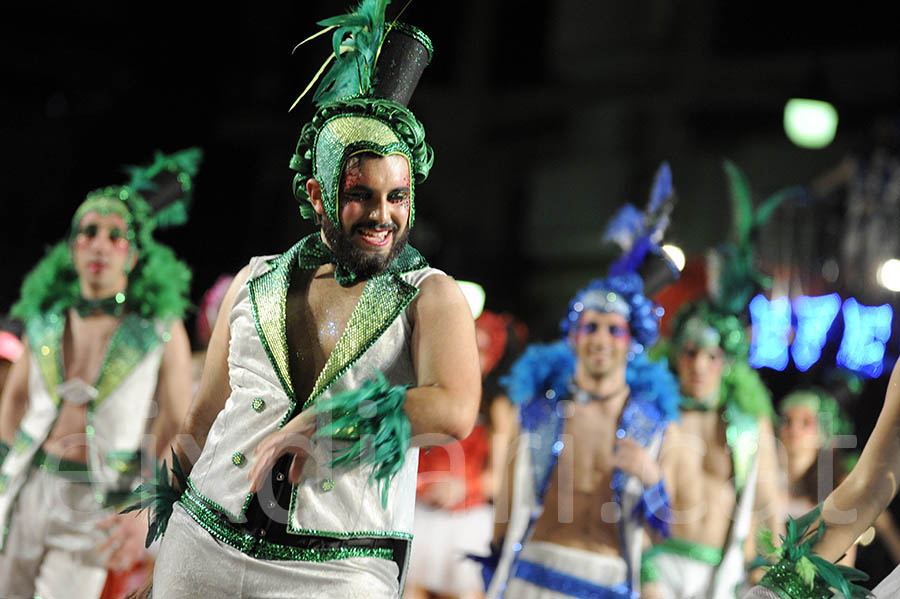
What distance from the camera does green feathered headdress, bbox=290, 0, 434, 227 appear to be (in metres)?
2.67

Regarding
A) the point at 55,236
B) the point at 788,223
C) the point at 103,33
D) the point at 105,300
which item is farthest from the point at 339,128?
the point at 788,223

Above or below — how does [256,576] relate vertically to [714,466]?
below

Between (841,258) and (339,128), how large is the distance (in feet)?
26.6

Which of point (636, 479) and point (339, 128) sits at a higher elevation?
point (339, 128)

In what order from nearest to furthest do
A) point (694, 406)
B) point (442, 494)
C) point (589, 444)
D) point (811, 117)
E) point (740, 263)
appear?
point (589, 444), point (694, 406), point (740, 263), point (442, 494), point (811, 117)

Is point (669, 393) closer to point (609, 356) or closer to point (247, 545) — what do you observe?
point (609, 356)

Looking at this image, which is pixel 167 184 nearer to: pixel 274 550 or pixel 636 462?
pixel 636 462

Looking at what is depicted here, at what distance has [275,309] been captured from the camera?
2680 mm

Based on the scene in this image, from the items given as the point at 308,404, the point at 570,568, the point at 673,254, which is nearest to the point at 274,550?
the point at 308,404

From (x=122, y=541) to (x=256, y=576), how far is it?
255 cm

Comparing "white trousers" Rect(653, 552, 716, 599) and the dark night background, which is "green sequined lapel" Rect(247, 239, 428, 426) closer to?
"white trousers" Rect(653, 552, 716, 599)

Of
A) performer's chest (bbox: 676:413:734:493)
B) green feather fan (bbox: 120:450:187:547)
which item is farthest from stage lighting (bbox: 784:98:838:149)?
green feather fan (bbox: 120:450:187:547)

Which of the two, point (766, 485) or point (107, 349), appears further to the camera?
point (766, 485)

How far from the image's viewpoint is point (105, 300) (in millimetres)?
5016
